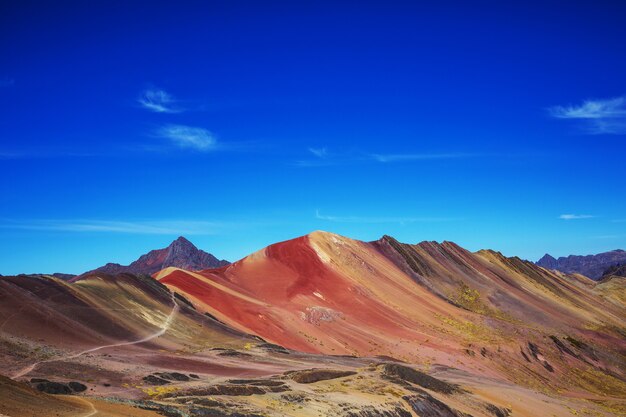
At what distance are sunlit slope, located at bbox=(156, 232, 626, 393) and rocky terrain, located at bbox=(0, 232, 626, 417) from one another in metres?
0.33

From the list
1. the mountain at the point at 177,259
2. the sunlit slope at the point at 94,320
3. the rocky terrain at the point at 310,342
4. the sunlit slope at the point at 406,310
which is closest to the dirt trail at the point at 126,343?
the sunlit slope at the point at 94,320

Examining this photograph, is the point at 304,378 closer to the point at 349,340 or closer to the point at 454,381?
the point at 454,381

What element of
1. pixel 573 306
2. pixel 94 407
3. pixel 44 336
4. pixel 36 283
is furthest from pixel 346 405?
pixel 573 306

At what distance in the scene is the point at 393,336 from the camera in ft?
215

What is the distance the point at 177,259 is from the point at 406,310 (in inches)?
3747

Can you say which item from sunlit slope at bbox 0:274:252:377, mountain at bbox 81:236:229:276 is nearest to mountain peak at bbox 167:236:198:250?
mountain at bbox 81:236:229:276

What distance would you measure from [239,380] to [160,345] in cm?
1239

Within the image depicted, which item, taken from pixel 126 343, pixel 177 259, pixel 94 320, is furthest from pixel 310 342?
pixel 177 259

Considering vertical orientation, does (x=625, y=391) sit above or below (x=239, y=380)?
below

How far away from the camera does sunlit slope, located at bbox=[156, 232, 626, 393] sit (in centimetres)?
6147

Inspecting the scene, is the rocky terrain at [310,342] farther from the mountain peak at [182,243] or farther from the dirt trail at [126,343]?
the mountain peak at [182,243]

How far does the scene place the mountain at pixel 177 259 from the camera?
15338cm

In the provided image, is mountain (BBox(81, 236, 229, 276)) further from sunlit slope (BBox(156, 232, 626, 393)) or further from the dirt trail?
the dirt trail

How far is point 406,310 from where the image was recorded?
77.6 metres
